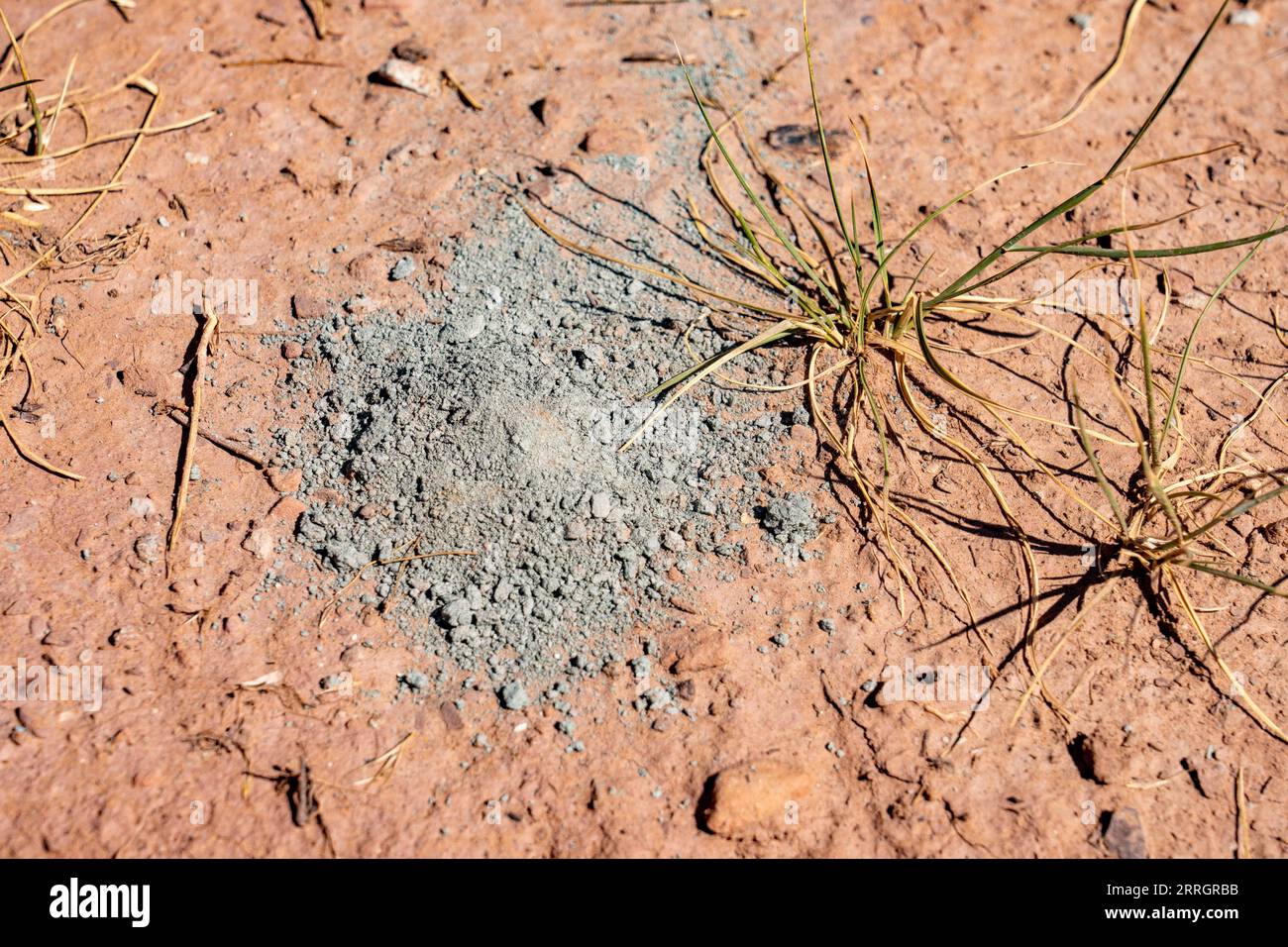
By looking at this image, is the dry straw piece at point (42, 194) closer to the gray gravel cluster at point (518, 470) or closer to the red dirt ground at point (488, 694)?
the red dirt ground at point (488, 694)

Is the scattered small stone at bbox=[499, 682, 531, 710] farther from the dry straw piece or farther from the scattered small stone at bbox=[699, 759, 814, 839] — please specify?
the dry straw piece

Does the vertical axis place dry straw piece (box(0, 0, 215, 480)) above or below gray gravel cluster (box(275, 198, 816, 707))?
above

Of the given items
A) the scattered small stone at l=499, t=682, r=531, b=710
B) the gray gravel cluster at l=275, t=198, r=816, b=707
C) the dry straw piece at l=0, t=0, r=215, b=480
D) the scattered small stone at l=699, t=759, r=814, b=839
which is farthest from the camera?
the dry straw piece at l=0, t=0, r=215, b=480

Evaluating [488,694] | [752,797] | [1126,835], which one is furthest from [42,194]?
[1126,835]

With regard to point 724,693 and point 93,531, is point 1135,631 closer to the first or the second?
point 724,693

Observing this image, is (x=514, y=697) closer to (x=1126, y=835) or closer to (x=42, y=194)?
(x=1126, y=835)

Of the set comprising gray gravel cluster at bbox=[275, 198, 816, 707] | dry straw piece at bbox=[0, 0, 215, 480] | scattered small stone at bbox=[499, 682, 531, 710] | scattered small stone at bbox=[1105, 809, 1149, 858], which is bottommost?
scattered small stone at bbox=[1105, 809, 1149, 858]

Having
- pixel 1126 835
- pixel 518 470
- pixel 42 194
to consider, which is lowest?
pixel 1126 835

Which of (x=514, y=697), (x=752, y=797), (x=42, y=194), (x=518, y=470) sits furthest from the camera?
(x=42, y=194)

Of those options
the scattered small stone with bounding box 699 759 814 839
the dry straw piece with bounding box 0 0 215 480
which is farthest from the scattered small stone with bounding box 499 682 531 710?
the dry straw piece with bounding box 0 0 215 480
